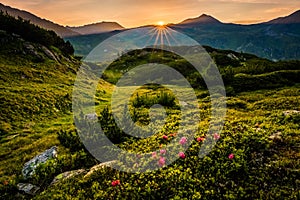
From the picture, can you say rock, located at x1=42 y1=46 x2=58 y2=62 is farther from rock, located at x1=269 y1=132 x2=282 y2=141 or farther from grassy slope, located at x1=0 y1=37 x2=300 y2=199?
rock, located at x1=269 y1=132 x2=282 y2=141

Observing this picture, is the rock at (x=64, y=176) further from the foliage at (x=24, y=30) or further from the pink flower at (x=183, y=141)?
the foliage at (x=24, y=30)

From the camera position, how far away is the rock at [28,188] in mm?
11522

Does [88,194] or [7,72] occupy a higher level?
[7,72]

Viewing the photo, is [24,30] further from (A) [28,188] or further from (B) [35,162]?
(A) [28,188]

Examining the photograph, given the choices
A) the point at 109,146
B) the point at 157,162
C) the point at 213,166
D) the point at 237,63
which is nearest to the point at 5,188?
the point at 109,146

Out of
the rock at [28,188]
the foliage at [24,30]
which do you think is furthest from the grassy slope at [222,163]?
the foliage at [24,30]

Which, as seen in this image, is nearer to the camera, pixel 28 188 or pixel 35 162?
pixel 28 188

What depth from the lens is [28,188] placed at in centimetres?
1178

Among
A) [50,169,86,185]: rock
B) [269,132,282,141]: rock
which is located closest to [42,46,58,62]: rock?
[50,169,86,185]: rock

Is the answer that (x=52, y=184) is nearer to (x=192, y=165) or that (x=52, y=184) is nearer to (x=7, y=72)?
(x=192, y=165)

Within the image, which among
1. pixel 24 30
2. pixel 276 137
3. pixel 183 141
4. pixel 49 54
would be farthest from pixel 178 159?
pixel 24 30

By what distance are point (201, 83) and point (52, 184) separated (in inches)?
970

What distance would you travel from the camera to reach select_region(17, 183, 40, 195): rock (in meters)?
11.5

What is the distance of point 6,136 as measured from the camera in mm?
21500
